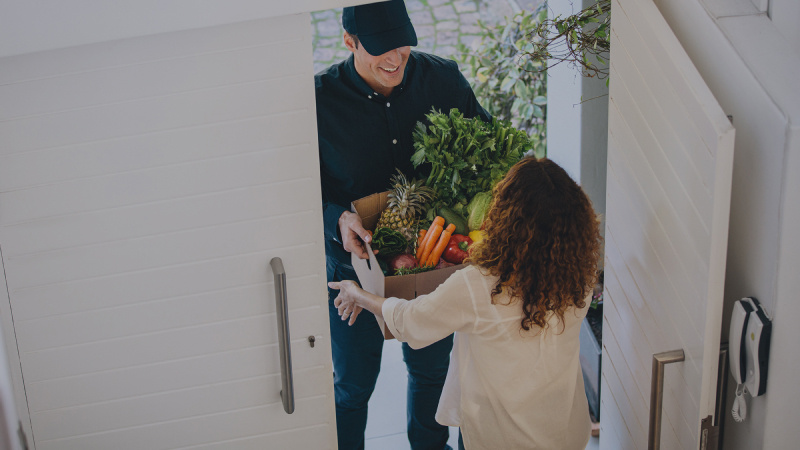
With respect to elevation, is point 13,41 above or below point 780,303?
above

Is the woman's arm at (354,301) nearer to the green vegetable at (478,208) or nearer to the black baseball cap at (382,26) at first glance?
the green vegetable at (478,208)

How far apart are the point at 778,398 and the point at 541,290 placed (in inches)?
23.6

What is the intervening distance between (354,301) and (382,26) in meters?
0.89

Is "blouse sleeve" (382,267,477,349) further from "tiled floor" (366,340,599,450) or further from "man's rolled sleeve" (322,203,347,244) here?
"tiled floor" (366,340,599,450)

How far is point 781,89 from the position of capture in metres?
1.72

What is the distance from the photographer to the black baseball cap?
259cm

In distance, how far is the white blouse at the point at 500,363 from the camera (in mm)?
2100

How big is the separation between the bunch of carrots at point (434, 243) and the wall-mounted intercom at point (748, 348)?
88 cm

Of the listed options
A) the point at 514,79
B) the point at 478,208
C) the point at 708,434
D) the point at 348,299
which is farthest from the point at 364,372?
the point at 514,79

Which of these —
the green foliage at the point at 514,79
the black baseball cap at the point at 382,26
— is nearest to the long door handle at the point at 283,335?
the black baseball cap at the point at 382,26

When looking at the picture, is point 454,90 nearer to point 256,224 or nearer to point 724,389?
point 256,224

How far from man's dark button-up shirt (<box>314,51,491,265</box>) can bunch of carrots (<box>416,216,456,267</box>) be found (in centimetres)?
36

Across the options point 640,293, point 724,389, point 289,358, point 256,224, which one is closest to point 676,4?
point 640,293

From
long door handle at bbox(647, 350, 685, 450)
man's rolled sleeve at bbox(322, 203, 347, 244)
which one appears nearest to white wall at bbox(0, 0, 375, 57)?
man's rolled sleeve at bbox(322, 203, 347, 244)
